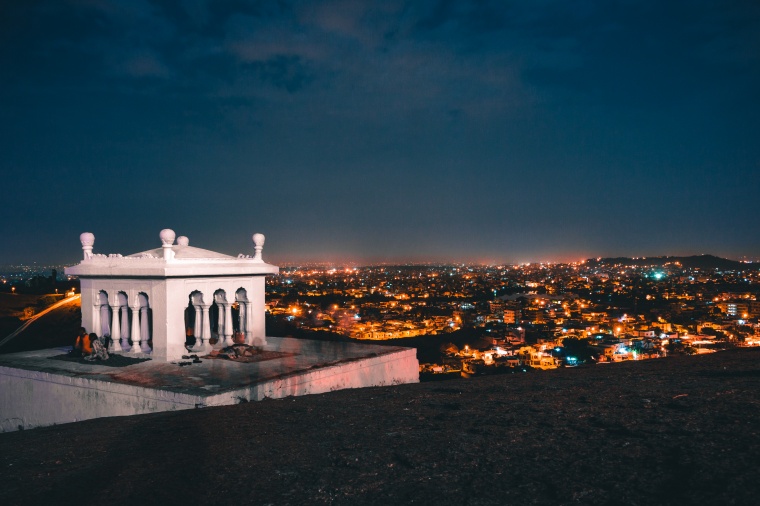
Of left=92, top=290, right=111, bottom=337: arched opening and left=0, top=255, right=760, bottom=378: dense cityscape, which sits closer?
left=92, top=290, right=111, bottom=337: arched opening

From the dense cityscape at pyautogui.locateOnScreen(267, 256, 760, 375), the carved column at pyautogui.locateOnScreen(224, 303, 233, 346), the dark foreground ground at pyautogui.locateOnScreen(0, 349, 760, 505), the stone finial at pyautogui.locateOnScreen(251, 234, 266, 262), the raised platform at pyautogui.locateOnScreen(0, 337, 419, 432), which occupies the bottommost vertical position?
the dense cityscape at pyautogui.locateOnScreen(267, 256, 760, 375)

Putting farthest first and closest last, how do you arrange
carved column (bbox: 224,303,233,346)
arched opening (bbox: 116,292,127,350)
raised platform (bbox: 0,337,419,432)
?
carved column (bbox: 224,303,233,346), arched opening (bbox: 116,292,127,350), raised platform (bbox: 0,337,419,432)

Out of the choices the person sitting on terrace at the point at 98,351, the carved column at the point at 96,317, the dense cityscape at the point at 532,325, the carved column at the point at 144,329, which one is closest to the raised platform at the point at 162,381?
the person sitting on terrace at the point at 98,351

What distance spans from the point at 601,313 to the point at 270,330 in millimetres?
45373

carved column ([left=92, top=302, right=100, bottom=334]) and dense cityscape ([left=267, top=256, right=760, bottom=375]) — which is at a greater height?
carved column ([left=92, top=302, right=100, bottom=334])

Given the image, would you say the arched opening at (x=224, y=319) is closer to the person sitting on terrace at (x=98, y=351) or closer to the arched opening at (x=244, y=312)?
the arched opening at (x=244, y=312)

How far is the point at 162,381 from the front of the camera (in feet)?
33.4

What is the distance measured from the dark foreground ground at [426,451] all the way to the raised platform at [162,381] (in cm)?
156

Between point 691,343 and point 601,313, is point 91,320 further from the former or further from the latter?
point 601,313

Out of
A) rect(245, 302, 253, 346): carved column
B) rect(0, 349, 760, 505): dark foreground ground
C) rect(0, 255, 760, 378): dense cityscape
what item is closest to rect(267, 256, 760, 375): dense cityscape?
rect(0, 255, 760, 378): dense cityscape

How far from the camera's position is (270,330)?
28.2m

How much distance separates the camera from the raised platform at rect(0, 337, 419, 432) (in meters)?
9.57

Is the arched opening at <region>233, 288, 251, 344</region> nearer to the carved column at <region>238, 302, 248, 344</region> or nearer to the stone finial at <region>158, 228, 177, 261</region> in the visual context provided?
the carved column at <region>238, 302, 248, 344</region>

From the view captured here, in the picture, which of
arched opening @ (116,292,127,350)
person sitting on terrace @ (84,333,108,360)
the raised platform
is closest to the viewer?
the raised platform
